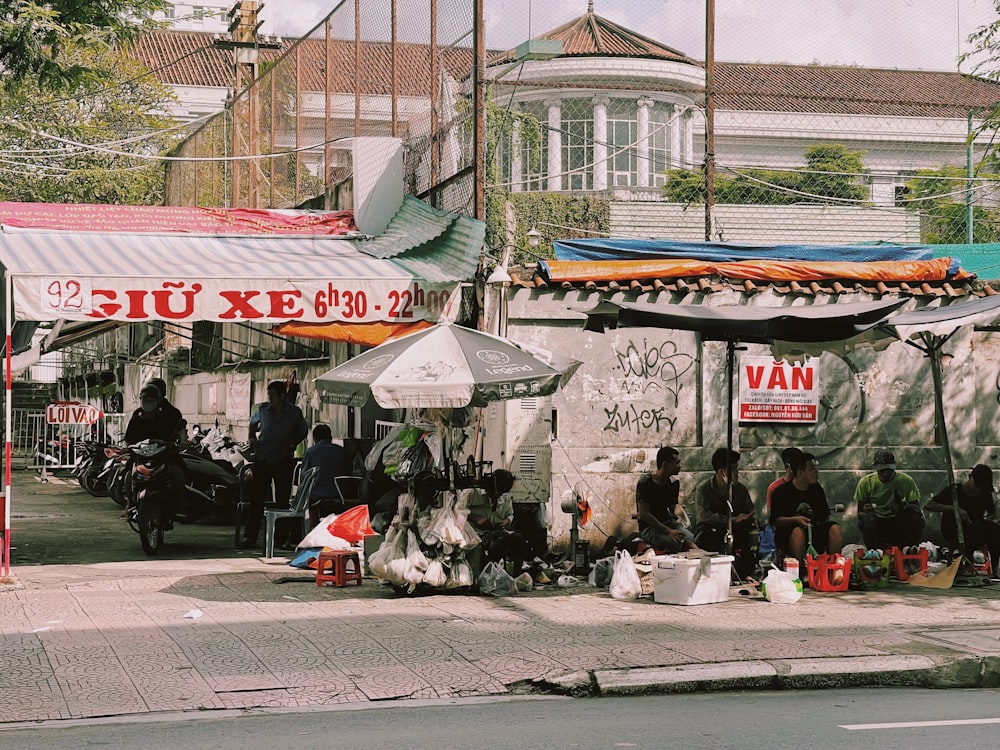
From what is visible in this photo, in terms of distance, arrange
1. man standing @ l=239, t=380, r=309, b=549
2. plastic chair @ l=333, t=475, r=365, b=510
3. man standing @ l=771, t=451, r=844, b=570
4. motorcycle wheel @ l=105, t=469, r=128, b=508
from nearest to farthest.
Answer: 1. man standing @ l=771, t=451, r=844, b=570
2. plastic chair @ l=333, t=475, r=365, b=510
3. man standing @ l=239, t=380, r=309, b=549
4. motorcycle wheel @ l=105, t=469, r=128, b=508

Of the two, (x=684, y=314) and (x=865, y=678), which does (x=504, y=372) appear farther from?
(x=865, y=678)

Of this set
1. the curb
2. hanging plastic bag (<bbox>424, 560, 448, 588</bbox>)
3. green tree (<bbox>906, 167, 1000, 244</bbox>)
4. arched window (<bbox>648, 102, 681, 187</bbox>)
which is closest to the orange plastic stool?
hanging plastic bag (<bbox>424, 560, 448, 588</bbox>)

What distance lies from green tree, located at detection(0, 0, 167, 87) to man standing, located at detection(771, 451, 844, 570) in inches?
412

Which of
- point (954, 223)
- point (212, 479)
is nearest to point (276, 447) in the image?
point (212, 479)

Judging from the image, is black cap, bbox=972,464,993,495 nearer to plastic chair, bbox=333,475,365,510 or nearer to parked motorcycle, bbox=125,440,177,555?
plastic chair, bbox=333,475,365,510

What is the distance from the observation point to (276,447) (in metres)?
14.0

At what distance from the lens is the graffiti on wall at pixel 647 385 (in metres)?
12.7

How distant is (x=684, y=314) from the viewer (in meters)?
10.5

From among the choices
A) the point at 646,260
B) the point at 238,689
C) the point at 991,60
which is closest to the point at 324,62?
the point at 646,260

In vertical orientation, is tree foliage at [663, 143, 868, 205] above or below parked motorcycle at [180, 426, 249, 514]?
above

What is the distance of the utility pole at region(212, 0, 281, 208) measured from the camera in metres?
21.8

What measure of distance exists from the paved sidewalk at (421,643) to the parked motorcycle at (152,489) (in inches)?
73.4

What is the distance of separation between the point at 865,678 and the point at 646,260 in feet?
20.0

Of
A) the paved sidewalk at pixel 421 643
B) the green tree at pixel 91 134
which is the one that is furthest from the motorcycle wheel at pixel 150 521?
the green tree at pixel 91 134
